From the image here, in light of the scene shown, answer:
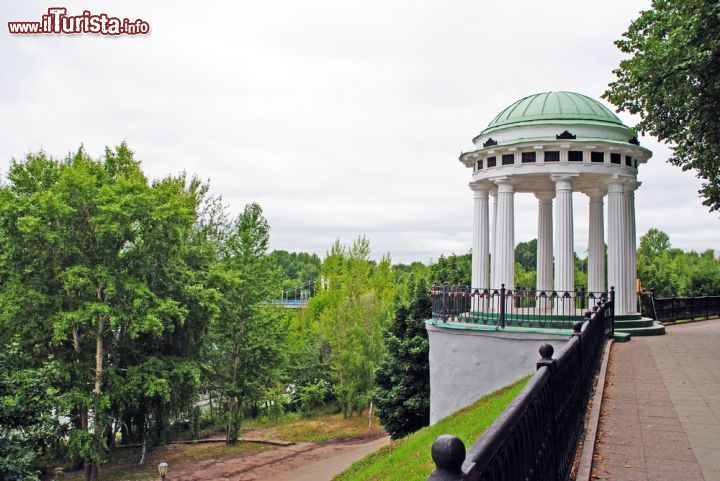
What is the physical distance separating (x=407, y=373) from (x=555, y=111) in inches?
440

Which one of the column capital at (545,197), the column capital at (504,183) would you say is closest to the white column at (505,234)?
the column capital at (504,183)

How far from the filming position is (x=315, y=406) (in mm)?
42062

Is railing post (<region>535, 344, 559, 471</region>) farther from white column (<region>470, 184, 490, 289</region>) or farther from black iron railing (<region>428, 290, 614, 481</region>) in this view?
white column (<region>470, 184, 490, 289</region>)

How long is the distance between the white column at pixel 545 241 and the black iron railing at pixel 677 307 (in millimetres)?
3593

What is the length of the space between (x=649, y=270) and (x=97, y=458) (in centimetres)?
3758

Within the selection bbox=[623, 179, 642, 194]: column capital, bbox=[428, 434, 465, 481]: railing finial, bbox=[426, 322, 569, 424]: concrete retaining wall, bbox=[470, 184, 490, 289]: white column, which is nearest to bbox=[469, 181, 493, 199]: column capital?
bbox=[470, 184, 490, 289]: white column

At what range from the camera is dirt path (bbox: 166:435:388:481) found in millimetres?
23781

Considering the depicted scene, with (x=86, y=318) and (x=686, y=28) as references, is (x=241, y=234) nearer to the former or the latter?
(x=86, y=318)

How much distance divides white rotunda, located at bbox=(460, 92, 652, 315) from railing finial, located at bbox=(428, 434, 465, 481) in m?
15.0

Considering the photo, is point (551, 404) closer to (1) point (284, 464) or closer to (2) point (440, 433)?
(2) point (440, 433)

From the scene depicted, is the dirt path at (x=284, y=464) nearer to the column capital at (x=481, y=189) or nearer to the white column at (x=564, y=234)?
the white column at (x=564, y=234)

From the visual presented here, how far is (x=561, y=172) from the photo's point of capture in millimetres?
16484

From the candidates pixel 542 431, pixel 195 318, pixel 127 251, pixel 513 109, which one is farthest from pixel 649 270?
pixel 542 431

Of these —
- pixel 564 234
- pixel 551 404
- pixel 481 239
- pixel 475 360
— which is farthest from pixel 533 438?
pixel 481 239
